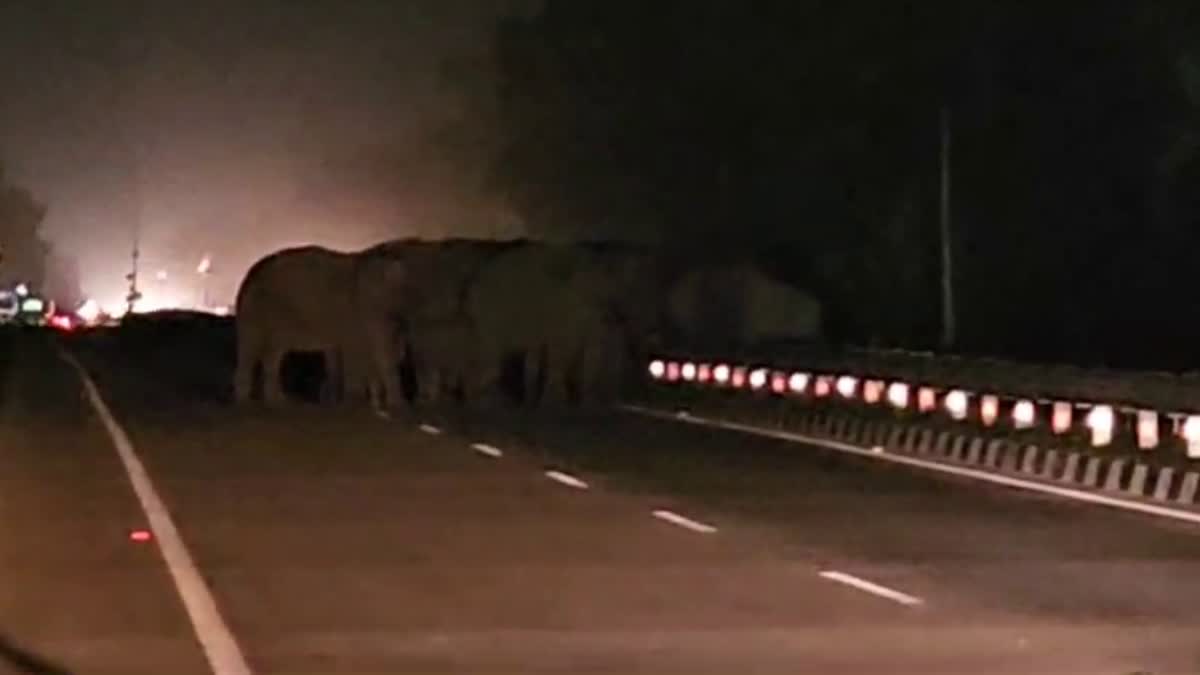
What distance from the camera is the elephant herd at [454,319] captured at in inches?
2303

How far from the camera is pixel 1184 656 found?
16.2 metres

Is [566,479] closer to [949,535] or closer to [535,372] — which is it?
[949,535]

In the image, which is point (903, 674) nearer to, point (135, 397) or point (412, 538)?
point (412, 538)

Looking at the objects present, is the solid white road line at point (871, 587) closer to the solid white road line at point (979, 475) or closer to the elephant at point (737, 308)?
the solid white road line at point (979, 475)

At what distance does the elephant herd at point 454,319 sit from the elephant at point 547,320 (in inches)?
1.2

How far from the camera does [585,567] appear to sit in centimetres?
2191

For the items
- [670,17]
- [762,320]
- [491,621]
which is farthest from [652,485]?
[670,17]

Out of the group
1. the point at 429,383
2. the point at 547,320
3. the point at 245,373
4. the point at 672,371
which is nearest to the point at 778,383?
the point at 672,371

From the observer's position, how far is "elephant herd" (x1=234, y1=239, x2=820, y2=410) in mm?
58500

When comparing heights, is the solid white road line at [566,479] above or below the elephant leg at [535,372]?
below

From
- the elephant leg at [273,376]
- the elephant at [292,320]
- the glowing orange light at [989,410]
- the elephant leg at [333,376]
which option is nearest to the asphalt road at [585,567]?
the glowing orange light at [989,410]

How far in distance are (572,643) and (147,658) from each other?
2.54 metres

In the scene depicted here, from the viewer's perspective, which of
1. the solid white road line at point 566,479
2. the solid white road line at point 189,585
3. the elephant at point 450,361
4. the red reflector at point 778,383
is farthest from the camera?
the elephant at point 450,361

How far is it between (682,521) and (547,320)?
32.9m
